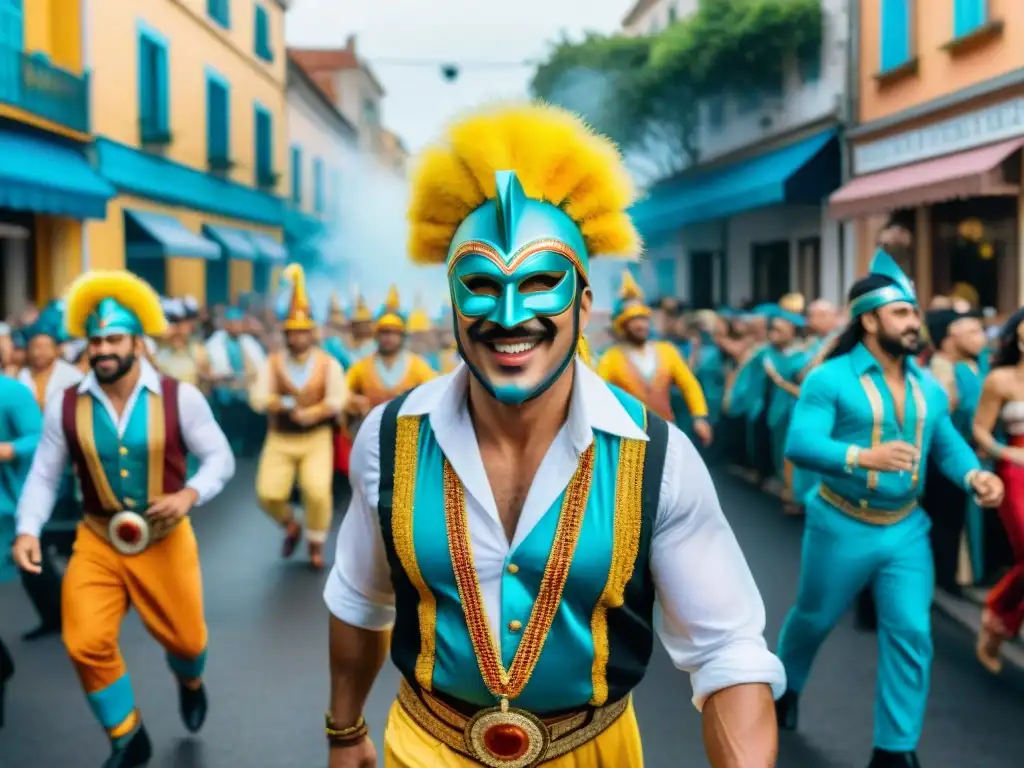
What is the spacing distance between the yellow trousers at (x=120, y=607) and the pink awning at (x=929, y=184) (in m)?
10.5

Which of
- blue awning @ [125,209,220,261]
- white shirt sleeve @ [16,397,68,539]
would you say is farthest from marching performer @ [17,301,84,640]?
blue awning @ [125,209,220,261]

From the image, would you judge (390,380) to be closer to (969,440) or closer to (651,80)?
(969,440)

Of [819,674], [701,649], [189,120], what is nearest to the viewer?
[701,649]

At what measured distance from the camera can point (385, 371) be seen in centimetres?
1115

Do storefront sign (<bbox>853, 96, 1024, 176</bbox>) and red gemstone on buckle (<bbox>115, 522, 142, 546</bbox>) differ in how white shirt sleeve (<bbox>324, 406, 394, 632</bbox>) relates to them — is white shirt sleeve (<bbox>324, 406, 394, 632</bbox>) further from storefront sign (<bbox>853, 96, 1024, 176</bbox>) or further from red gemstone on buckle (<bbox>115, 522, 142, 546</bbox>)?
storefront sign (<bbox>853, 96, 1024, 176</bbox>)

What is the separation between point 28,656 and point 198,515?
Answer: 4709 mm

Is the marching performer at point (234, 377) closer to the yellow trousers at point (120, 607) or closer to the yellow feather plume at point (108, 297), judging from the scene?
the yellow feather plume at point (108, 297)

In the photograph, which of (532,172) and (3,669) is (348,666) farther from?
(3,669)

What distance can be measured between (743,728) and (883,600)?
3.01 meters

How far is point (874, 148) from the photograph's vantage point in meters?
18.3

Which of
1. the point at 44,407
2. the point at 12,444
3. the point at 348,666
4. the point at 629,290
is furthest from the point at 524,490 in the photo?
the point at 629,290

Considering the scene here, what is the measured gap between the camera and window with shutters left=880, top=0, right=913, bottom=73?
669 inches

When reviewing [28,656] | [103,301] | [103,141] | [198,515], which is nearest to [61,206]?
[103,141]

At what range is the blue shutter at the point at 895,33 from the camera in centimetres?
1703
